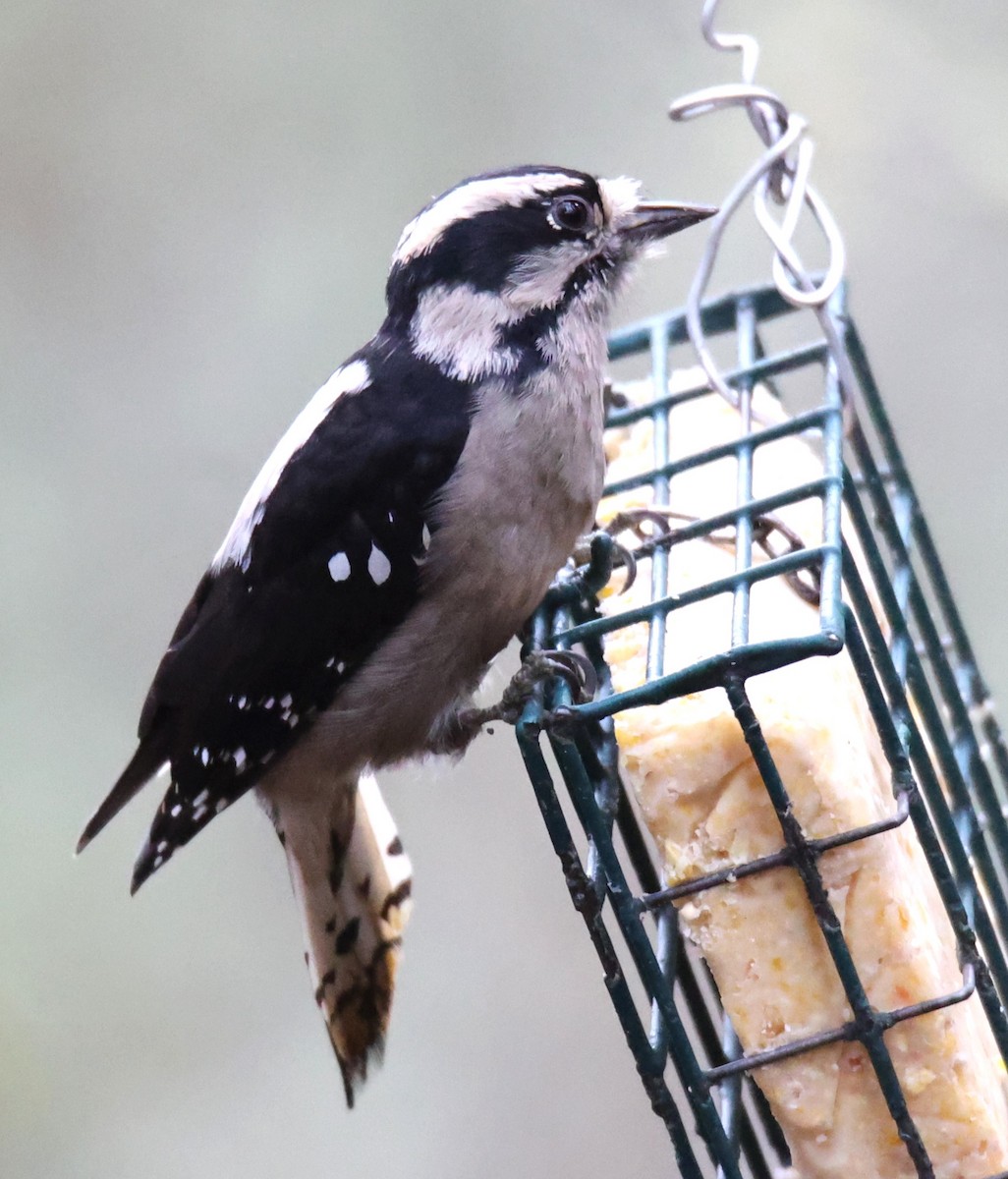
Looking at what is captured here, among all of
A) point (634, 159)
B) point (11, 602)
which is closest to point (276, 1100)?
point (11, 602)

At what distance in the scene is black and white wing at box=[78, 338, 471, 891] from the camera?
177 centimetres

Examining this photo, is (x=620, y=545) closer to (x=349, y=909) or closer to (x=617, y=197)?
(x=617, y=197)

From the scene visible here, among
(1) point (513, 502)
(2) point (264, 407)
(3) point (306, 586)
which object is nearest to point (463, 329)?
(1) point (513, 502)

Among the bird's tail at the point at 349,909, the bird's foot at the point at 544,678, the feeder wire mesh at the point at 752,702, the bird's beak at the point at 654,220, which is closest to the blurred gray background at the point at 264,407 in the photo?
the feeder wire mesh at the point at 752,702

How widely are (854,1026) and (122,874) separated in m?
2.24

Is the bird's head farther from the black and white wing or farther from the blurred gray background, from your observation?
the blurred gray background

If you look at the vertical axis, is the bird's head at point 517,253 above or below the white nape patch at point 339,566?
above

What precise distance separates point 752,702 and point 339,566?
Result: 1.87ft

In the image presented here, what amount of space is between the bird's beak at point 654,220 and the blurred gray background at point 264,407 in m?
1.25

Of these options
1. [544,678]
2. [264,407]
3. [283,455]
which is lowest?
[544,678]

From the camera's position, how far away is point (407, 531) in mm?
1756

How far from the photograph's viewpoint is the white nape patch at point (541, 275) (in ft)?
6.15

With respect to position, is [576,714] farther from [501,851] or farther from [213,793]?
[501,851]

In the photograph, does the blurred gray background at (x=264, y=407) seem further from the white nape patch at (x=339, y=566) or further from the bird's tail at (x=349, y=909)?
the white nape patch at (x=339, y=566)
